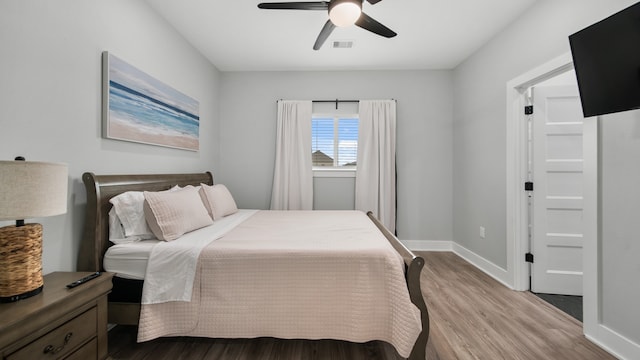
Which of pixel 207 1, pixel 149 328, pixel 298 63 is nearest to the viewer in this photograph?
pixel 149 328

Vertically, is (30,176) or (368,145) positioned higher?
(368,145)

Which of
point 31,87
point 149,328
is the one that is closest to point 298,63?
point 31,87

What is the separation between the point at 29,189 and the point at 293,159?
114 inches

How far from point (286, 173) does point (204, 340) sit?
2.37 metres

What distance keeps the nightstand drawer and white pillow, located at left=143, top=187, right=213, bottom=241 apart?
0.59m

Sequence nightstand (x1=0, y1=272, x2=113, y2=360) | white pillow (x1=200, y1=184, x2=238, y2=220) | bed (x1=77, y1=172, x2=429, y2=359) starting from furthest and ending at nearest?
white pillow (x1=200, y1=184, x2=238, y2=220), bed (x1=77, y1=172, x2=429, y2=359), nightstand (x1=0, y1=272, x2=113, y2=360)

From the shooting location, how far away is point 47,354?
3.36ft

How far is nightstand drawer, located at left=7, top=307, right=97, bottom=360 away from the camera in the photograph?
3.17 ft

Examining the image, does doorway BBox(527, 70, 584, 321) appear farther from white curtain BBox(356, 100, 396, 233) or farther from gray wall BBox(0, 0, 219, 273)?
gray wall BBox(0, 0, 219, 273)

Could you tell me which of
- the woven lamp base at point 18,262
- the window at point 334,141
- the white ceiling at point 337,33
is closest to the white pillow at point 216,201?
the woven lamp base at point 18,262

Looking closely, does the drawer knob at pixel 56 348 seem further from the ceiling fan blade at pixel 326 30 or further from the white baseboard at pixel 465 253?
the white baseboard at pixel 465 253

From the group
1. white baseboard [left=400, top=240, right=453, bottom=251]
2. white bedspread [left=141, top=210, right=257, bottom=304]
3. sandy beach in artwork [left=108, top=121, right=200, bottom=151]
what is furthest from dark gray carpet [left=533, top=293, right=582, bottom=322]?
sandy beach in artwork [left=108, top=121, right=200, bottom=151]

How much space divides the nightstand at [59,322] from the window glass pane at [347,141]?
313 cm

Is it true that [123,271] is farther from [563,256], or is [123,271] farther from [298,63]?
[563,256]
